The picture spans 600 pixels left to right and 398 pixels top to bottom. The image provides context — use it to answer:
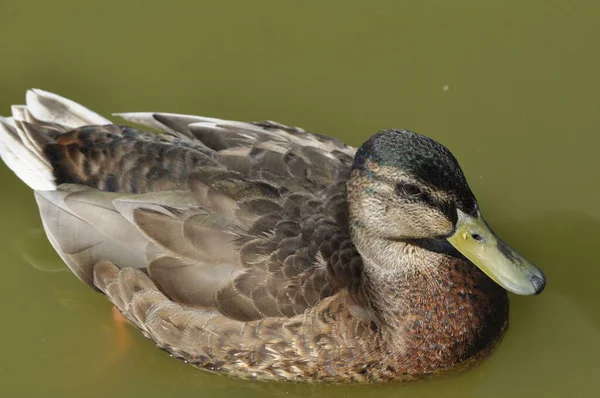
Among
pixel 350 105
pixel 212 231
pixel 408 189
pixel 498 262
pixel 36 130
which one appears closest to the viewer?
pixel 408 189

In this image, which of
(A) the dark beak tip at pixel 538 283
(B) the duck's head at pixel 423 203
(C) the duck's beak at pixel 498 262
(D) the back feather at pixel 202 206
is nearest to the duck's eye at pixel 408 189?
(B) the duck's head at pixel 423 203

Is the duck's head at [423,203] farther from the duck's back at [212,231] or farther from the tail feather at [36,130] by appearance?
the tail feather at [36,130]

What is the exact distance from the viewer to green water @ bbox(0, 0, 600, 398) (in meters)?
5.86

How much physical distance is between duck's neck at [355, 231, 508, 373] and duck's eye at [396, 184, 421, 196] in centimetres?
43

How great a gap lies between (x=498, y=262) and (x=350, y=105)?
228 cm

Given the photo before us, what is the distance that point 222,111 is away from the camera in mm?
6965

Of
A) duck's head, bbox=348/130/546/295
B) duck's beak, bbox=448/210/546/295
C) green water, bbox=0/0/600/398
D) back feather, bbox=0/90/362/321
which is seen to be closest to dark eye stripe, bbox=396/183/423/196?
duck's head, bbox=348/130/546/295

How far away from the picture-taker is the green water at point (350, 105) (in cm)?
586

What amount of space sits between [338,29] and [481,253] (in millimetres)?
2875

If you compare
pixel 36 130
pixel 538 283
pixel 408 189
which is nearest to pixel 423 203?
pixel 408 189

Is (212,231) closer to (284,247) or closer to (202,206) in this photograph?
(202,206)

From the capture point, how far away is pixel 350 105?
23.0 ft

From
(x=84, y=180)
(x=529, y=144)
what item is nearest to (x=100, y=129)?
(x=84, y=180)

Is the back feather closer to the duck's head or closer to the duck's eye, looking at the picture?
the duck's head
